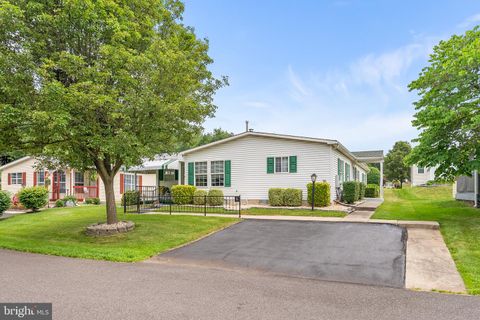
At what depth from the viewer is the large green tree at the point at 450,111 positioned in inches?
371

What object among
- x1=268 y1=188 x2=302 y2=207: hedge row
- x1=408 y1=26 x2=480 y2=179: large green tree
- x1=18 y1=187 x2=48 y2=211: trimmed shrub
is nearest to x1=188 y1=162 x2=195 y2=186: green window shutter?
x1=268 y1=188 x2=302 y2=207: hedge row

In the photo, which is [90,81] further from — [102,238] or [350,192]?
[350,192]

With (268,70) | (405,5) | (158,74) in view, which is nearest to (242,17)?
(268,70)

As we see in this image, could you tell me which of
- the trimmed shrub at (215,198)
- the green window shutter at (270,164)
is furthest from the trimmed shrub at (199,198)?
the green window shutter at (270,164)

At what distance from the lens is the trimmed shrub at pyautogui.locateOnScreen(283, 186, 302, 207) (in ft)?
50.6

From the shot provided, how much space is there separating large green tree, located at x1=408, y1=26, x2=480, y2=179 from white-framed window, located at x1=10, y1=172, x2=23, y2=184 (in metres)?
28.2

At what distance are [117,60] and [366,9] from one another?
12.4 metres

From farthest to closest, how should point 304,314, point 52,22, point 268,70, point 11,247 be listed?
point 268,70 < point 11,247 < point 52,22 < point 304,314

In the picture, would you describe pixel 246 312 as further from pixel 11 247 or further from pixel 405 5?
pixel 405 5

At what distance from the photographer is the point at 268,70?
65.4 feet

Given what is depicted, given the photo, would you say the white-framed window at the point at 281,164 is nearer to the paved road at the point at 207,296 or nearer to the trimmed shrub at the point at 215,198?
the trimmed shrub at the point at 215,198

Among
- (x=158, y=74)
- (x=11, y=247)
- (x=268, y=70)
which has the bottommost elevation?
(x=11, y=247)

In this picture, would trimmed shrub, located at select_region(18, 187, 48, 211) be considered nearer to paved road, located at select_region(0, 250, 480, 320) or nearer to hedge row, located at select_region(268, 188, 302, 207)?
paved road, located at select_region(0, 250, 480, 320)

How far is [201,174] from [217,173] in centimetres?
114
